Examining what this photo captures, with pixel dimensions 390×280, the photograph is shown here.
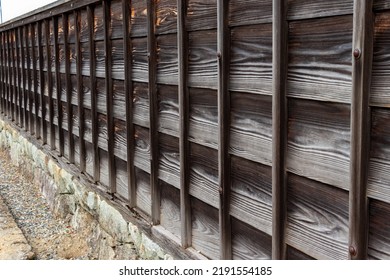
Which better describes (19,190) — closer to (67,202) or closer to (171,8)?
(67,202)

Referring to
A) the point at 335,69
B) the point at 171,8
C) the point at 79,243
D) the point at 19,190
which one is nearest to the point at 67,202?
the point at 79,243

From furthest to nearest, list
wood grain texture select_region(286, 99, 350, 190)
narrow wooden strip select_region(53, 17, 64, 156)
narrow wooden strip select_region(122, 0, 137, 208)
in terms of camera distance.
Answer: narrow wooden strip select_region(53, 17, 64, 156) → narrow wooden strip select_region(122, 0, 137, 208) → wood grain texture select_region(286, 99, 350, 190)

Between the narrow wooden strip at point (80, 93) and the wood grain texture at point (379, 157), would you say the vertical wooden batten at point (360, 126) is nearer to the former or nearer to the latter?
Answer: the wood grain texture at point (379, 157)

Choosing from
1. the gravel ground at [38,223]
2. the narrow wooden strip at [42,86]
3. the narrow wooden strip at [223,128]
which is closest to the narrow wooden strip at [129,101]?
the gravel ground at [38,223]

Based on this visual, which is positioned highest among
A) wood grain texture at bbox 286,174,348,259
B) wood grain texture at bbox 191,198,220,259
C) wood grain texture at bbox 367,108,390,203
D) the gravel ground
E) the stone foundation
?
wood grain texture at bbox 367,108,390,203

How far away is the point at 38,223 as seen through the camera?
5977 mm

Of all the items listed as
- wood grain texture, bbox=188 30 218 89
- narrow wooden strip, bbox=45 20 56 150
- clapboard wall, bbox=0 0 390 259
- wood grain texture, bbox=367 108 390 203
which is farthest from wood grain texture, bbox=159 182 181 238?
narrow wooden strip, bbox=45 20 56 150

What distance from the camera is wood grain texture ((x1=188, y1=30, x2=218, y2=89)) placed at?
2.54 metres

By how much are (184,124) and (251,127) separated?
0.67 metres

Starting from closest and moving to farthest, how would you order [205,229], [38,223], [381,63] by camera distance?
[381,63] → [205,229] → [38,223]

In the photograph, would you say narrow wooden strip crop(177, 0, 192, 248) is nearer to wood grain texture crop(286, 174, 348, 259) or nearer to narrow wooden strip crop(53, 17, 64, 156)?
wood grain texture crop(286, 174, 348, 259)

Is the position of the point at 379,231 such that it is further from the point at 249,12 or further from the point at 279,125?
the point at 249,12

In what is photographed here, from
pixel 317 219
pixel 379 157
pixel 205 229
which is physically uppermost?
pixel 379 157

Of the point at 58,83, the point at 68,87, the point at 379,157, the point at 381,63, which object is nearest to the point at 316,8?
the point at 381,63
